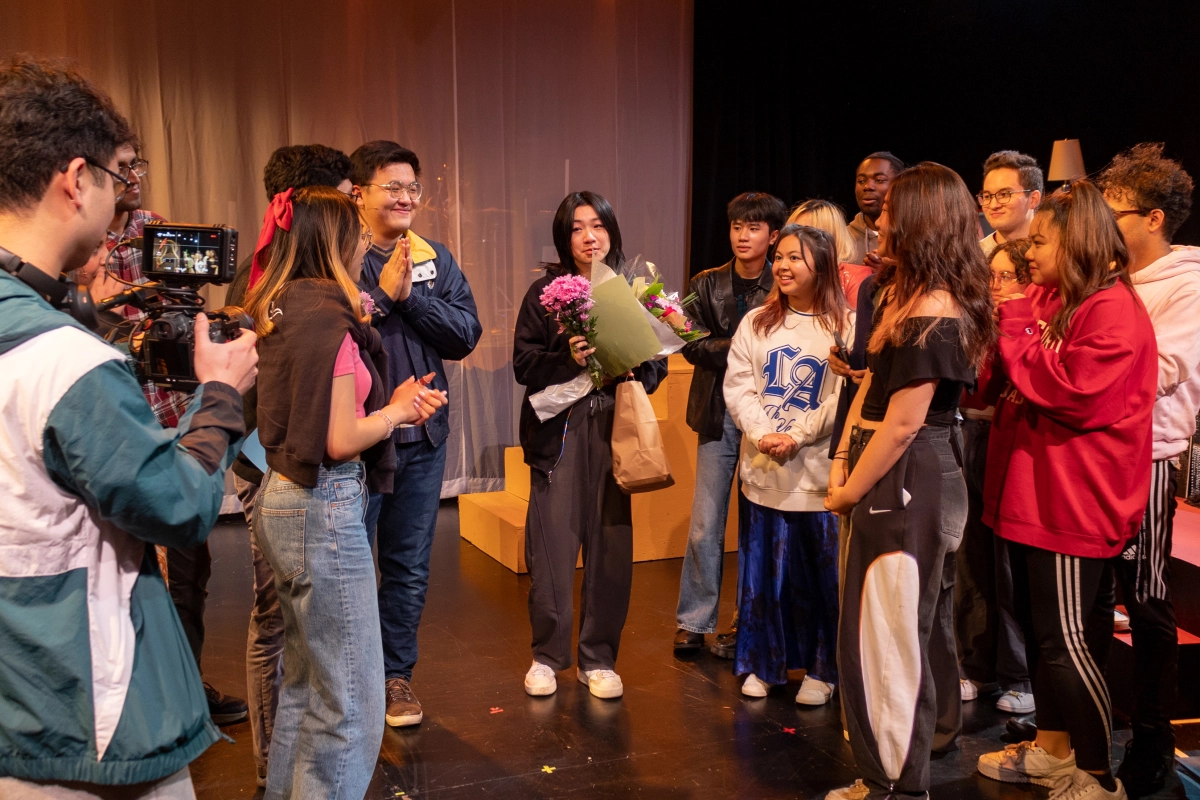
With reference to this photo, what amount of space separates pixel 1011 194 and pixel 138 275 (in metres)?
2.77

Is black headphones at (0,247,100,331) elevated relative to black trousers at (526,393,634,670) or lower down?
elevated

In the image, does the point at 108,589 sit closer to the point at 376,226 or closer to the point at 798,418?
the point at 376,226

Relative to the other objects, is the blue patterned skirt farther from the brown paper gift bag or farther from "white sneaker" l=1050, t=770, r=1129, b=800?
"white sneaker" l=1050, t=770, r=1129, b=800

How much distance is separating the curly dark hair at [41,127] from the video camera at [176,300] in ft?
0.86

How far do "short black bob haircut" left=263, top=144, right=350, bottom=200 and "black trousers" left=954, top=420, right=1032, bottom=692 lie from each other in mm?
2125

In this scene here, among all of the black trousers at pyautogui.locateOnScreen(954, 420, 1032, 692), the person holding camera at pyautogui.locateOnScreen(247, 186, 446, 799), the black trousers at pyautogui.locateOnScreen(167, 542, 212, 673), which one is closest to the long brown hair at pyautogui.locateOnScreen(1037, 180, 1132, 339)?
the black trousers at pyautogui.locateOnScreen(954, 420, 1032, 692)

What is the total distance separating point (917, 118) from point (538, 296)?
13.3 feet

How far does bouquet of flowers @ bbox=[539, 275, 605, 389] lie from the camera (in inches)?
121

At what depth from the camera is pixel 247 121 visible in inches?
216

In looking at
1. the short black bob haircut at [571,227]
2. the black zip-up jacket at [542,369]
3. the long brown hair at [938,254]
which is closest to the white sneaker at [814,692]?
the black zip-up jacket at [542,369]

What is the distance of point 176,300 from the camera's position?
4.94 feet

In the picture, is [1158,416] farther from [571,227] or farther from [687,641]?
[571,227]

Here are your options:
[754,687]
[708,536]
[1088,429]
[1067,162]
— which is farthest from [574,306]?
[1067,162]

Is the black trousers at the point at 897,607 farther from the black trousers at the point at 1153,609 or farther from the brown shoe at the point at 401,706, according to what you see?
the brown shoe at the point at 401,706
